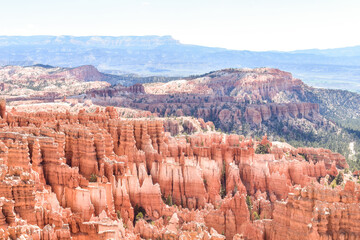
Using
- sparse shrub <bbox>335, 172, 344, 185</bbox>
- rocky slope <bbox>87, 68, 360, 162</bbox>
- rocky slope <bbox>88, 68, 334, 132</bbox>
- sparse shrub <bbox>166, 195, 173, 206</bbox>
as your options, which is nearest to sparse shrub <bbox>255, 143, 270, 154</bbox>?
sparse shrub <bbox>335, 172, 344, 185</bbox>

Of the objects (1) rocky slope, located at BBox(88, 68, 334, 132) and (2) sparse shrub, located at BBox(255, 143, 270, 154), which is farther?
(1) rocky slope, located at BBox(88, 68, 334, 132)

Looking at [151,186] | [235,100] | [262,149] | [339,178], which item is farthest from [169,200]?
[235,100]

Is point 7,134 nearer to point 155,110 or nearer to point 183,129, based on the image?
point 183,129

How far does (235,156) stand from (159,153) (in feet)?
28.0

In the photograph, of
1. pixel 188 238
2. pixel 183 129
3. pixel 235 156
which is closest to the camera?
pixel 188 238

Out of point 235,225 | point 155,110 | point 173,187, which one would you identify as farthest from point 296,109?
point 235,225

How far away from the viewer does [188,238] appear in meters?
24.5

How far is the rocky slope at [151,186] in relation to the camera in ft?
73.6

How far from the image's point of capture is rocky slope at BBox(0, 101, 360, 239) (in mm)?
22422

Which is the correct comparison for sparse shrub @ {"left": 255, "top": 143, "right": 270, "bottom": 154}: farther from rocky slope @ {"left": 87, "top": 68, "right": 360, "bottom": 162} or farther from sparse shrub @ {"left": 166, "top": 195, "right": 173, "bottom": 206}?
rocky slope @ {"left": 87, "top": 68, "right": 360, "bottom": 162}

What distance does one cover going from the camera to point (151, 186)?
36219 millimetres

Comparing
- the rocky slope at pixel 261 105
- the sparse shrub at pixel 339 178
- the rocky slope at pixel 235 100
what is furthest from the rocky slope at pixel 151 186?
the rocky slope at pixel 235 100

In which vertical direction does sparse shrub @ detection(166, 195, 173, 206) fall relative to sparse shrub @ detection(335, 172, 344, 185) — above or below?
above

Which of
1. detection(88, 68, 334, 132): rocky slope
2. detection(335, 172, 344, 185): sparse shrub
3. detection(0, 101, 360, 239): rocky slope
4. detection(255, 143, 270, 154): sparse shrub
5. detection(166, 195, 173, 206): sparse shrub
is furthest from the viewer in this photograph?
detection(88, 68, 334, 132): rocky slope
